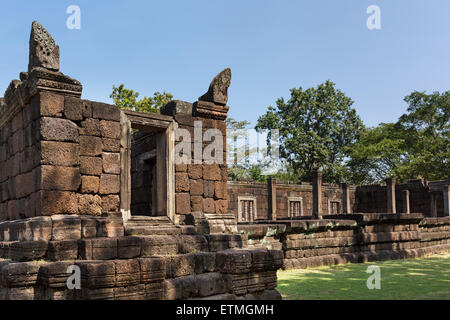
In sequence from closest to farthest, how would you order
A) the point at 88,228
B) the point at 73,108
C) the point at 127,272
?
1. the point at 127,272
2. the point at 88,228
3. the point at 73,108

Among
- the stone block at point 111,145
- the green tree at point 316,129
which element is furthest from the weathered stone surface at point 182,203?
the green tree at point 316,129

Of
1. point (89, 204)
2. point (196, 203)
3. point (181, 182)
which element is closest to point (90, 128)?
point (89, 204)

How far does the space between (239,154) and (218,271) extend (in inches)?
1452

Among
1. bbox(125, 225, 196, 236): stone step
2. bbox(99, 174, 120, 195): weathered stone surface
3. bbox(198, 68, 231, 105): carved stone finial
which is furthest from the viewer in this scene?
bbox(198, 68, 231, 105): carved stone finial

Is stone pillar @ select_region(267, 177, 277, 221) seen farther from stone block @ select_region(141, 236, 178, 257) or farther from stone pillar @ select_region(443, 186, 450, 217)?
stone block @ select_region(141, 236, 178, 257)

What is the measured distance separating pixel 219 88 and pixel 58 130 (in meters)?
3.19

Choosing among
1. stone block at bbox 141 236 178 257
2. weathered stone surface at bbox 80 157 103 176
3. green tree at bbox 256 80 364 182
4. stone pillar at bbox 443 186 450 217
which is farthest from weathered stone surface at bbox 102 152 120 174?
green tree at bbox 256 80 364 182

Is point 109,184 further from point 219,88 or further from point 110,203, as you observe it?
point 219,88

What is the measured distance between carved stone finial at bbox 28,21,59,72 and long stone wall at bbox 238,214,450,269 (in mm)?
4889

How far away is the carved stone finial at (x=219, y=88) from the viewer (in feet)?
28.2

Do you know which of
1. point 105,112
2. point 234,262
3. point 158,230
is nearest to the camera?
point 234,262

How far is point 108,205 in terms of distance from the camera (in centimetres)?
708

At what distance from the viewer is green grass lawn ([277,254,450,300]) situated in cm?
734
